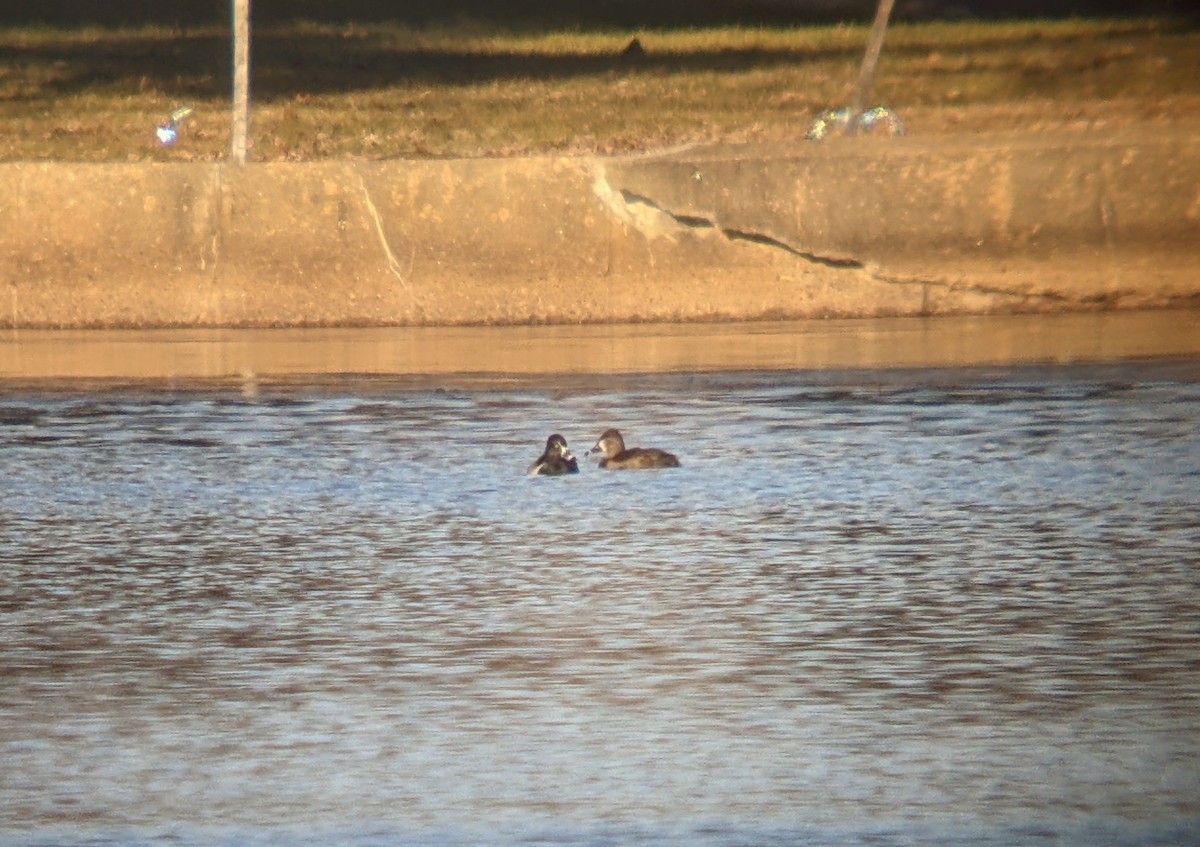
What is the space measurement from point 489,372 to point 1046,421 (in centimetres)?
310

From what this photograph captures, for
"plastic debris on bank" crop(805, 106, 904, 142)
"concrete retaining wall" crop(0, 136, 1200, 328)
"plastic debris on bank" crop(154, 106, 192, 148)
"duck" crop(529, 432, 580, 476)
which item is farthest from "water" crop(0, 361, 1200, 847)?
"plastic debris on bank" crop(154, 106, 192, 148)

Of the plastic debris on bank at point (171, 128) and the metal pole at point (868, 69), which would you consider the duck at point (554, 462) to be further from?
the plastic debris on bank at point (171, 128)

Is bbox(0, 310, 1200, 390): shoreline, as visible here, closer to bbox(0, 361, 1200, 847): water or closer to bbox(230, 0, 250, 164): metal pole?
bbox(230, 0, 250, 164): metal pole

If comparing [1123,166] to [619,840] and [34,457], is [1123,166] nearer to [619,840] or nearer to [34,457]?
[34,457]

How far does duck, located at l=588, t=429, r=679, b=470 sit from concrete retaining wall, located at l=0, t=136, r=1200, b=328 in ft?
15.9

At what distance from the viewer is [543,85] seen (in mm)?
20797

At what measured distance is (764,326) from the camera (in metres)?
14.5

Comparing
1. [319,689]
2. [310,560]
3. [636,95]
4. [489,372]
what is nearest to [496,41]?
[636,95]

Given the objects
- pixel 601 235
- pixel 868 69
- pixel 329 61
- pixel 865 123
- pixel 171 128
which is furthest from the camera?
pixel 329 61

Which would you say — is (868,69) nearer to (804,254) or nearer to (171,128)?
(804,254)

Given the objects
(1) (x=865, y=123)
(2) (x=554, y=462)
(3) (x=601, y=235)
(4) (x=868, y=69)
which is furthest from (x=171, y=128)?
(2) (x=554, y=462)

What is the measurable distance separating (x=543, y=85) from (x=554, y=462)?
38.3 ft

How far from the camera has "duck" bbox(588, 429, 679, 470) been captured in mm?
9555

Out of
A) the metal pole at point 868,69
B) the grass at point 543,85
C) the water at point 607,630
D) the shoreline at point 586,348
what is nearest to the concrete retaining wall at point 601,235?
the shoreline at point 586,348
